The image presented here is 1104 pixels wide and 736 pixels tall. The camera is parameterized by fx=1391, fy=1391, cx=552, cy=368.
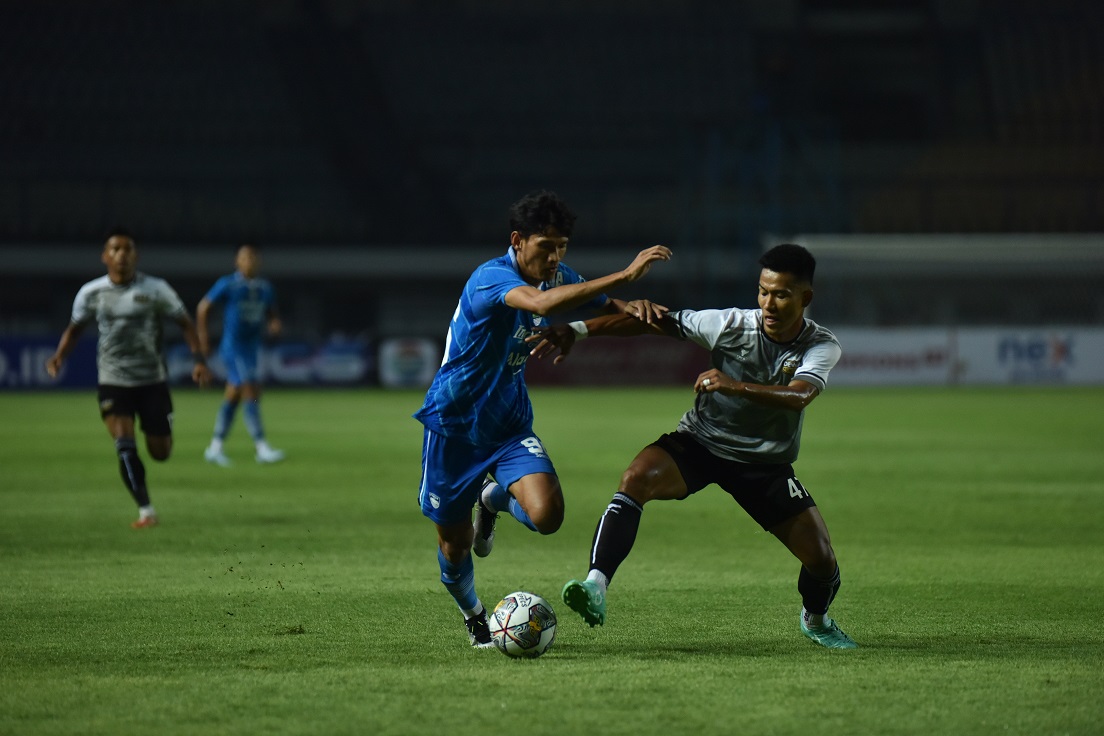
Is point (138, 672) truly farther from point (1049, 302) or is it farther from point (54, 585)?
point (1049, 302)

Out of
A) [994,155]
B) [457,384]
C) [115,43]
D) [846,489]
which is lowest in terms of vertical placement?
[846,489]

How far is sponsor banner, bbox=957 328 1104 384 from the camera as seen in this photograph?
32625 millimetres

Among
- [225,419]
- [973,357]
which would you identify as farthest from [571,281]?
[973,357]

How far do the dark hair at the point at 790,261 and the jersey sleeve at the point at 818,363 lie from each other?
0.33 meters

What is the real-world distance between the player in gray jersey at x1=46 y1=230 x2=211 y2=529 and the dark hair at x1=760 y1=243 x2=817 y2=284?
5.87m

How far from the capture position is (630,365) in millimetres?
33094

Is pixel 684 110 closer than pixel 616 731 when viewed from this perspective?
No

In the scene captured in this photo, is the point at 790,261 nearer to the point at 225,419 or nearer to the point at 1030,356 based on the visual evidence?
the point at 225,419

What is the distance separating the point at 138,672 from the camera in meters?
5.60

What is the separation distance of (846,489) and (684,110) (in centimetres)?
3525

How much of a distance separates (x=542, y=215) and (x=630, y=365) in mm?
27369

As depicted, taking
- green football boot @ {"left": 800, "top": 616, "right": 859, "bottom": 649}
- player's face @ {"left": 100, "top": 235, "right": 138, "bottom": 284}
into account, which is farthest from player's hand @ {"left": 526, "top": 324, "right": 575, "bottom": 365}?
player's face @ {"left": 100, "top": 235, "right": 138, "bottom": 284}

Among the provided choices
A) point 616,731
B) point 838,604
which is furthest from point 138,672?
point 838,604

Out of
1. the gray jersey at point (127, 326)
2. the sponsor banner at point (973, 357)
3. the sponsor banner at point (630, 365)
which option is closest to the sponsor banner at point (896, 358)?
the sponsor banner at point (973, 357)
